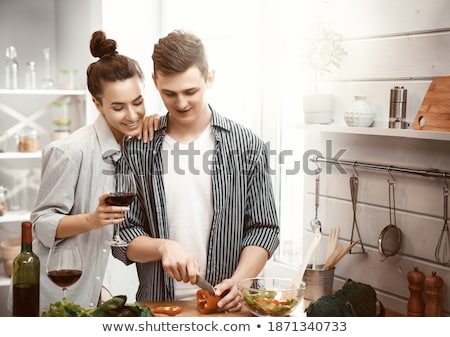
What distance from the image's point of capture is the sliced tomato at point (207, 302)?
1.40 m

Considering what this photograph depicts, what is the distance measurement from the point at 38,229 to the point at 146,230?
232mm

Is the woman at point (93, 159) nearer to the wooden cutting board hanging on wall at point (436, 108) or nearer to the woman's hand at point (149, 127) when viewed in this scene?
the woman's hand at point (149, 127)

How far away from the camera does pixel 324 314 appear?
4.68 ft

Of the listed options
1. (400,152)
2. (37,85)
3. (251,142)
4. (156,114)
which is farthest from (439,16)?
(37,85)

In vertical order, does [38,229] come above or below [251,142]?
below

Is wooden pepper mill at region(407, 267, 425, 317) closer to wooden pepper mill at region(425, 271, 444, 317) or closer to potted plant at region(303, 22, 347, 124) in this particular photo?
wooden pepper mill at region(425, 271, 444, 317)

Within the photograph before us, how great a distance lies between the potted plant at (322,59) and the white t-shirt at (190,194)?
29 centimetres

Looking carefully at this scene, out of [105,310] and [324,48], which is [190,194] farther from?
[324,48]

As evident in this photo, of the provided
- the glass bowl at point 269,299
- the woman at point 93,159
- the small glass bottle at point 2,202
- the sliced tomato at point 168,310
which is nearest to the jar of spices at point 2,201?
the small glass bottle at point 2,202

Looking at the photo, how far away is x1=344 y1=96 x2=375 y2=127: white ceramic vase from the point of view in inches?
65.1

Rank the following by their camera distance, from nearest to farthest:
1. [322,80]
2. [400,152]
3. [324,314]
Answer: [324,314]
[400,152]
[322,80]

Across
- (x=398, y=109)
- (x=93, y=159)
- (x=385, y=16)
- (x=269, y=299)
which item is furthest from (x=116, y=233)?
(x=385, y=16)
